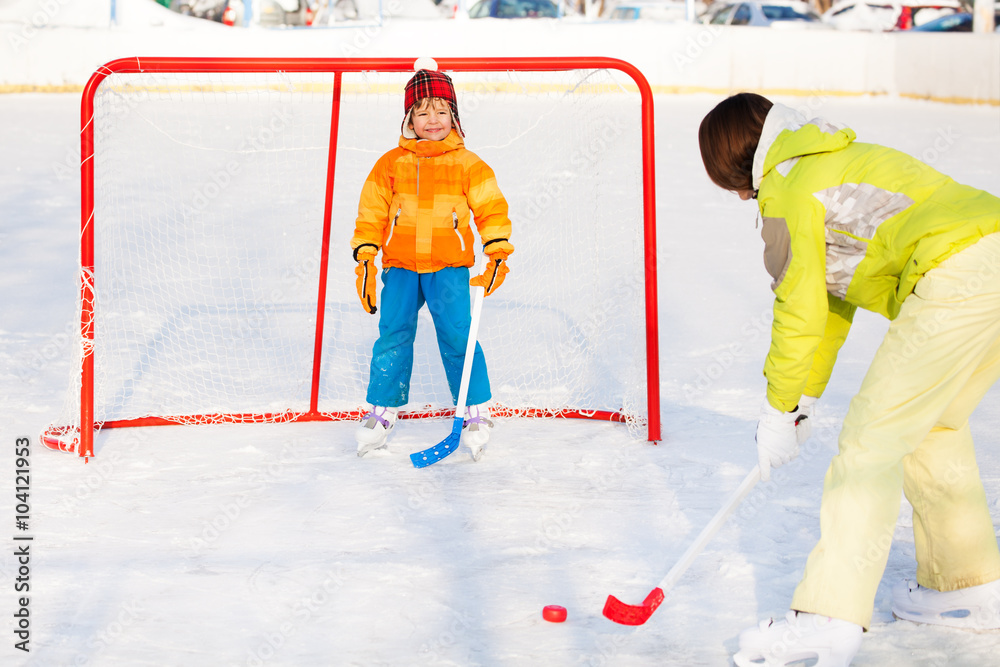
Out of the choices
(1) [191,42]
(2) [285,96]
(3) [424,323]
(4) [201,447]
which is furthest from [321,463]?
(1) [191,42]

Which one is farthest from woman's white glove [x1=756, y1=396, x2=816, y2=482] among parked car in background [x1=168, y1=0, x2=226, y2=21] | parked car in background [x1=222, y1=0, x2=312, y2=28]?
parked car in background [x1=168, y1=0, x2=226, y2=21]

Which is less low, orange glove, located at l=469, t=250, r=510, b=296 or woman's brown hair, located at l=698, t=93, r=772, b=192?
woman's brown hair, located at l=698, t=93, r=772, b=192

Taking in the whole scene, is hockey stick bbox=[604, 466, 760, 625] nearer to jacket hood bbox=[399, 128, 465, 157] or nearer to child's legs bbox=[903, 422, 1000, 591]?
child's legs bbox=[903, 422, 1000, 591]

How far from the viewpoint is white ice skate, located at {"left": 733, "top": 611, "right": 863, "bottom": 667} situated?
1.88m

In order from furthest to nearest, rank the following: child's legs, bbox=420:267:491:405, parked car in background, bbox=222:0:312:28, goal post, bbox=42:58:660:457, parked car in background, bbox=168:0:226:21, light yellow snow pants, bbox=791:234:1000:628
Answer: parked car in background, bbox=168:0:226:21 → parked car in background, bbox=222:0:312:28 → goal post, bbox=42:58:660:457 → child's legs, bbox=420:267:491:405 → light yellow snow pants, bbox=791:234:1000:628

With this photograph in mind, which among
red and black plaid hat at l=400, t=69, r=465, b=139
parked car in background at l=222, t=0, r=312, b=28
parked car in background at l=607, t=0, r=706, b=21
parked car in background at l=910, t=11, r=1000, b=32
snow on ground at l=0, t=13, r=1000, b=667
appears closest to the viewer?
snow on ground at l=0, t=13, r=1000, b=667

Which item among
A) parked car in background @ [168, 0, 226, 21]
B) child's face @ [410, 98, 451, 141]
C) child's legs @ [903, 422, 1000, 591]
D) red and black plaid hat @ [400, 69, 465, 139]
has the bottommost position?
child's legs @ [903, 422, 1000, 591]

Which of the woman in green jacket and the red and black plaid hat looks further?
the red and black plaid hat

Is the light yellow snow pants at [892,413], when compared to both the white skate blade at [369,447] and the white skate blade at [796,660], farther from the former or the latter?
the white skate blade at [369,447]

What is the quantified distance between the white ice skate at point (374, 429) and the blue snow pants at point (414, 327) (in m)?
0.03

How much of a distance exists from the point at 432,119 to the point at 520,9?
1577 centimetres

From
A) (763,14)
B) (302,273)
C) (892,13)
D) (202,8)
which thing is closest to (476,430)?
(302,273)

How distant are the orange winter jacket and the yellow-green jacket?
4.21ft

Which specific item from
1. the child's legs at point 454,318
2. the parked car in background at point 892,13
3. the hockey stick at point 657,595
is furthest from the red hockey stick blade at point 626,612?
the parked car in background at point 892,13
